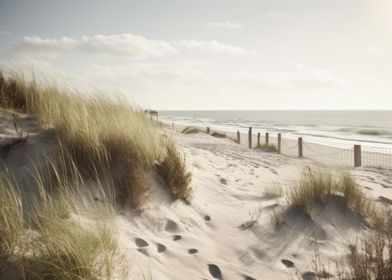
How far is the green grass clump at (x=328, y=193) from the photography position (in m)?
4.03

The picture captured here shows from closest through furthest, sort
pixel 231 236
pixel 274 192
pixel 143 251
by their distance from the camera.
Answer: pixel 143 251
pixel 231 236
pixel 274 192

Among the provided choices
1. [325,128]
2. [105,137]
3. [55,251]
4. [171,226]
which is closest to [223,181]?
[171,226]

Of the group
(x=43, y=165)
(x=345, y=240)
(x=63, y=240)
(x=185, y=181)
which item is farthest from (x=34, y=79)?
(x=345, y=240)

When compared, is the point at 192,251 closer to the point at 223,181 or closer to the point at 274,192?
the point at 274,192

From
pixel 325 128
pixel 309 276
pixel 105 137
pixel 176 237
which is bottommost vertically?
pixel 325 128

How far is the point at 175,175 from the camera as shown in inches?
143

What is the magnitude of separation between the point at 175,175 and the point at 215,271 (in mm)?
1378

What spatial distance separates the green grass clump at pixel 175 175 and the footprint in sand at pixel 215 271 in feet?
3.72

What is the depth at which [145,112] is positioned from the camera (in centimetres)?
496

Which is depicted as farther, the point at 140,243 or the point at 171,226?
the point at 171,226

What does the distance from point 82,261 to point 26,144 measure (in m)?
2.47

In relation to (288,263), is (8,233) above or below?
above

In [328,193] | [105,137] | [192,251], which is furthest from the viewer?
[328,193]

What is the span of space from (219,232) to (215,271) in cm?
82
